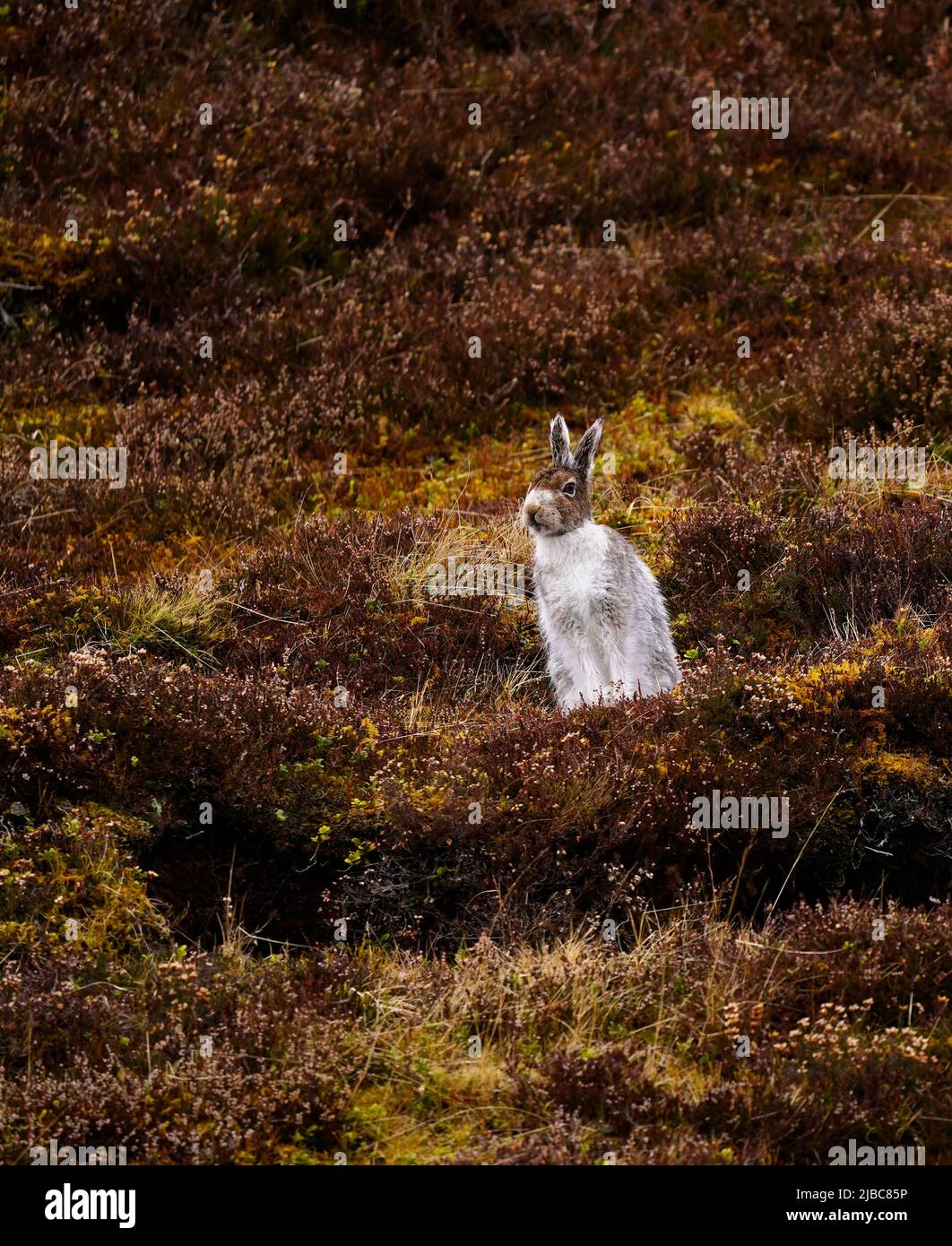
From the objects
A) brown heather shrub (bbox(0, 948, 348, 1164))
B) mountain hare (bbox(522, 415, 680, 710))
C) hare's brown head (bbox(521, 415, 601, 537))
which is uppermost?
hare's brown head (bbox(521, 415, 601, 537))

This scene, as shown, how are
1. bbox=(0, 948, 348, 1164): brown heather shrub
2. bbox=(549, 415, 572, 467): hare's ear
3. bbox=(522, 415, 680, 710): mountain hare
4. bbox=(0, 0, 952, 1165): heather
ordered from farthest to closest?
1. bbox=(549, 415, 572, 467): hare's ear
2. bbox=(522, 415, 680, 710): mountain hare
3. bbox=(0, 0, 952, 1165): heather
4. bbox=(0, 948, 348, 1164): brown heather shrub

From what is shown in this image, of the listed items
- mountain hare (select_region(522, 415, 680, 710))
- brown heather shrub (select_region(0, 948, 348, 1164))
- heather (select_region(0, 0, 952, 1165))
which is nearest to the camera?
brown heather shrub (select_region(0, 948, 348, 1164))

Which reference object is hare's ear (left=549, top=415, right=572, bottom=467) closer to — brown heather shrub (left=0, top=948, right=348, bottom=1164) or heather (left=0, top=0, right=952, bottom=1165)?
heather (left=0, top=0, right=952, bottom=1165)

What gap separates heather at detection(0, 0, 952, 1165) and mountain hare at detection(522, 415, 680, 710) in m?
0.42

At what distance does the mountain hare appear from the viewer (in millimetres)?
7410

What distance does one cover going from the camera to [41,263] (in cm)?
1105

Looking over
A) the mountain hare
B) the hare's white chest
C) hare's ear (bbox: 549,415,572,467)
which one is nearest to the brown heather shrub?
the mountain hare

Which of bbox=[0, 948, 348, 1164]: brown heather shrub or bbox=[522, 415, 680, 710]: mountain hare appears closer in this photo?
bbox=[0, 948, 348, 1164]: brown heather shrub

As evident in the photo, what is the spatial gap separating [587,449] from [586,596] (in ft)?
2.76

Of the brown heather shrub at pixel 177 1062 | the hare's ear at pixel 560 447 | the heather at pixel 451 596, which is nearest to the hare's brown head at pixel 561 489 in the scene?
the hare's ear at pixel 560 447

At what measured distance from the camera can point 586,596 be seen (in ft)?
24.5

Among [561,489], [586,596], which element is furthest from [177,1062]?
[561,489]

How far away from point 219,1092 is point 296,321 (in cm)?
780
